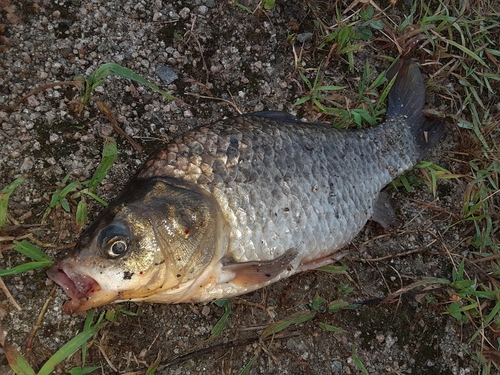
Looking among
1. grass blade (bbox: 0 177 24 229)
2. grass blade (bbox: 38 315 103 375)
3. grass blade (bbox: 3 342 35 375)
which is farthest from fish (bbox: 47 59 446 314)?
grass blade (bbox: 0 177 24 229)

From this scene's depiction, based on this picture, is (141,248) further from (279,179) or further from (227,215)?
(279,179)

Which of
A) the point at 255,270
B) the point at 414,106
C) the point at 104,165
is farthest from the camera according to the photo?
the point at 414,106

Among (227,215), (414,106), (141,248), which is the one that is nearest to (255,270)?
→ (227,215)

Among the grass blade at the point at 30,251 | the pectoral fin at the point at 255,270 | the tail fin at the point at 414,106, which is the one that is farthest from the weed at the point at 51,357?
the tail fin at the point at 414,106

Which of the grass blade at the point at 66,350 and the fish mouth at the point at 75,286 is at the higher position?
the fish mouth at the point at 75,286

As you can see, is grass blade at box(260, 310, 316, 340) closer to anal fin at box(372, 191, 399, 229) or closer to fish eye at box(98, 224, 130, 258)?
anal fin at box(372, 191, 399, 229)

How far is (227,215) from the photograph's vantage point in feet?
8.11

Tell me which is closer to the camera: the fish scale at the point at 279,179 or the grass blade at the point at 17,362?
the grass blade at the point at 17,362

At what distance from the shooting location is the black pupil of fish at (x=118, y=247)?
7.17ft

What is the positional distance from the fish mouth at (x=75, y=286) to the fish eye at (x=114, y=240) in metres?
0.16

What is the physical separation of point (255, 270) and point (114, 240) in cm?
78

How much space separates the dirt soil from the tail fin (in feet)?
0.86

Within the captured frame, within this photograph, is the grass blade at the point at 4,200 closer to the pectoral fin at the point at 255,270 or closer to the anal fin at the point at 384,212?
the pectoral fin at the point at 255,270

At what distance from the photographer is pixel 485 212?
3.54 m
